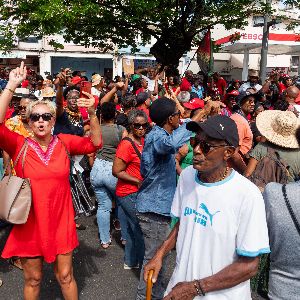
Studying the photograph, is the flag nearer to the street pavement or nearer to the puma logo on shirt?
the street pavement

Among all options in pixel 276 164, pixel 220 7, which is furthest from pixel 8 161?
pixel 220 7

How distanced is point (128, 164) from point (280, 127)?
1.48 metres

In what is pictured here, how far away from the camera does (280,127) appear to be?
3.50 m

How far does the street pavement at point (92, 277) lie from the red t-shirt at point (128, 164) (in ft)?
2.99

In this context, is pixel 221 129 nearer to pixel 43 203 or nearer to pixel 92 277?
pixel 43 203

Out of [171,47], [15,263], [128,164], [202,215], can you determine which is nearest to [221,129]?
[202,215]

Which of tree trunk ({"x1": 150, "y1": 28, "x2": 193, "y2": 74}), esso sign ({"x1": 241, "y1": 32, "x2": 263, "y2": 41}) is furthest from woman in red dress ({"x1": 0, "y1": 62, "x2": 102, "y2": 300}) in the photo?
esso sign ({"x1": 241, "y1": 32, "x2": 263, "y2": 41})

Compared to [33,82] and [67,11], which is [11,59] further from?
[67,11]

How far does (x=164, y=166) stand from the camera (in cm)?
340

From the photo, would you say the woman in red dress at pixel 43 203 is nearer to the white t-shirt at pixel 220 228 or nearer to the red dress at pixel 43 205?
the red dress at pixel 43 205

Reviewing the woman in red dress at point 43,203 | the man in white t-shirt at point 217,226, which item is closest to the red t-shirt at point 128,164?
the woman in red dress at point 43,203

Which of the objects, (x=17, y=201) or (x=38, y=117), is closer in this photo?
(x=17, y=201)

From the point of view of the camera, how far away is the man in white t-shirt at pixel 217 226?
1.95 meters

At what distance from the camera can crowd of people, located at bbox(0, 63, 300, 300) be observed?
2014 millimetres
